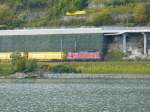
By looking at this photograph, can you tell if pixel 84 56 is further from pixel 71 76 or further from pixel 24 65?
Result: pixel 71 76

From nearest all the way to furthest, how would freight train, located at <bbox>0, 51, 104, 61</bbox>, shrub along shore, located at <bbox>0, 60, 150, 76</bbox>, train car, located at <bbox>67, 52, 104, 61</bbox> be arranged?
1. shrub along shore, located at <bbox>0, 60, 150, 76</bbox>
2. train car, located at <bbox>67, 52, 104, 61</bbox>
3. freight train, located at <bbox>0, 51, 104, 61</bbox>

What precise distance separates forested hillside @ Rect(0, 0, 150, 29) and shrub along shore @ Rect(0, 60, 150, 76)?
19.3m

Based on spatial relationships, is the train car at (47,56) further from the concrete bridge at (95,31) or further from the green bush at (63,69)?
the green bush at (63,69)

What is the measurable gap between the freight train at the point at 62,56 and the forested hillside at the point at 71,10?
11.4 metres

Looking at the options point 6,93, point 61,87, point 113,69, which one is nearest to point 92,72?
point 113,69

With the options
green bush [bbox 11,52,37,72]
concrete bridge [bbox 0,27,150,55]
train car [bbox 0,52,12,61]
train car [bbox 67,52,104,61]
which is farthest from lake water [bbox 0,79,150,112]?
train car [bbox 0,52,12,61]

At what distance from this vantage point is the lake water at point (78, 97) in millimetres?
46406

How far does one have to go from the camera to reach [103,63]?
8975cm

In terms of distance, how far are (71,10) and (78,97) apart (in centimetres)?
6436

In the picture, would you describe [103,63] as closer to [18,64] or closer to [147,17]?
[18,64]

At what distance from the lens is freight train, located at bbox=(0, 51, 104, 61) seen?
316 feet

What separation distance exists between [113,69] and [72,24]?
88.4 feet

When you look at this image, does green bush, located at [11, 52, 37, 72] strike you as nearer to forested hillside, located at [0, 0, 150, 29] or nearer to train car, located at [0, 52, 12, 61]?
train car, located at [0, 52, 12, 61]

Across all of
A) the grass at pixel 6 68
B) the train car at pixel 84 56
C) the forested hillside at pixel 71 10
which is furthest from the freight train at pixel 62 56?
the forested hillside at pixel 71 10
